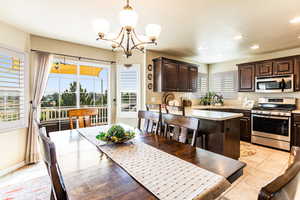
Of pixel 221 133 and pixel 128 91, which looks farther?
→ pixel 128 91

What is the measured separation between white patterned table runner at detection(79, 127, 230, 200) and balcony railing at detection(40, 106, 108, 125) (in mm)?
2775

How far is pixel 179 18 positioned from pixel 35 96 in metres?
3.05

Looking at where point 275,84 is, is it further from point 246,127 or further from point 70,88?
point 70,88

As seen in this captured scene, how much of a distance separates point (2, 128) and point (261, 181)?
13.8 ft

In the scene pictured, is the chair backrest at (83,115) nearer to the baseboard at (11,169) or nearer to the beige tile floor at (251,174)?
the beige tile floor at (251,174)

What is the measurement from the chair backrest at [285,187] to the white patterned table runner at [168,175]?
30 cm

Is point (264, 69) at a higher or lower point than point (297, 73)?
higher

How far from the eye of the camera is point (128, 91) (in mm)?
4016

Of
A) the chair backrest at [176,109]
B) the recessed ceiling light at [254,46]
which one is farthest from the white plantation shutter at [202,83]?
the chair backrest at [176,109]

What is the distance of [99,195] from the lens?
2.53ft

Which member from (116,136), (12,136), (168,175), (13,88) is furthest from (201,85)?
(12,136)

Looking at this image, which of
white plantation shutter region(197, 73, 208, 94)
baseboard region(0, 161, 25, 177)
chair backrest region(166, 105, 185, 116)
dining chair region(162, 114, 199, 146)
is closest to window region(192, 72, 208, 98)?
white plantation shutter region(197, 73, 208, 94)

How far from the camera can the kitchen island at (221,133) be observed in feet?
8.07

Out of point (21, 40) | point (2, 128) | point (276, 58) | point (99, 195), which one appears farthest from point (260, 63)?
point (2, 128)
